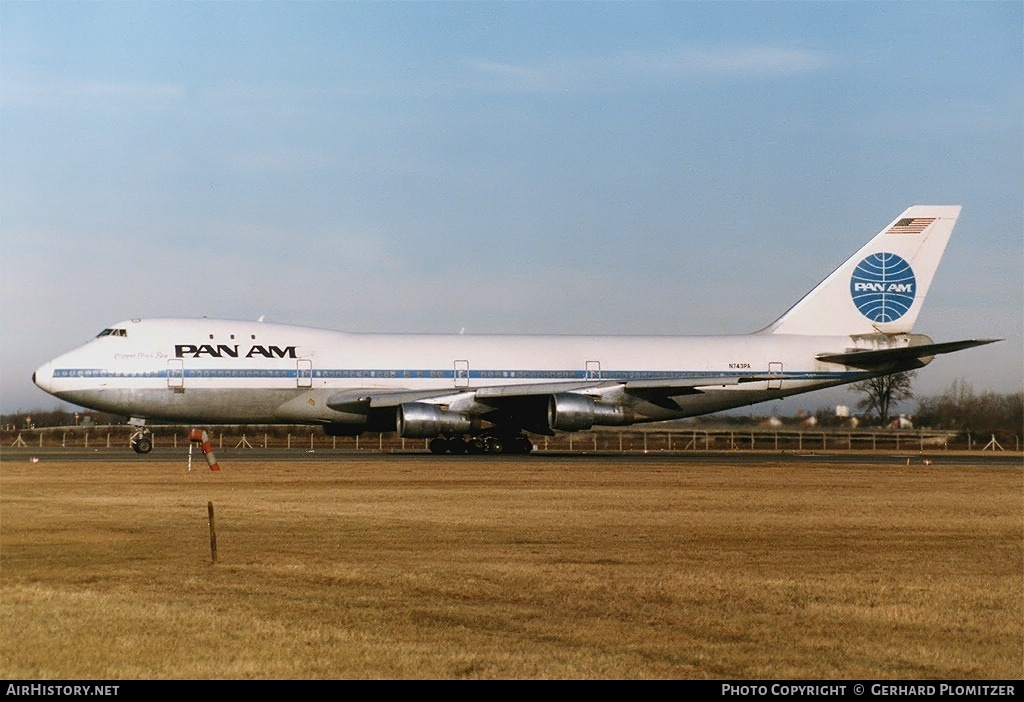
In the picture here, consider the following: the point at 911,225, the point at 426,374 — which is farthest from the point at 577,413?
the point at 911,225

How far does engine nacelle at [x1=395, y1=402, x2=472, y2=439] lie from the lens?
37.1m

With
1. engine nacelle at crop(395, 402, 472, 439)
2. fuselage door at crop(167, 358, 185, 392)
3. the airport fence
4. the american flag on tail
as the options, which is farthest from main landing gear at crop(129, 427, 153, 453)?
A: the american flag on tail

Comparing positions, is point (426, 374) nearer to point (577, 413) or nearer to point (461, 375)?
point (461, 375)

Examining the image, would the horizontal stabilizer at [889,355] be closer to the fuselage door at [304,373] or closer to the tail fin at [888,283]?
the tail fin at [888,283]

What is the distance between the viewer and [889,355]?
41531 millimetres

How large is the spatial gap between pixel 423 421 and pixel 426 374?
3240mm

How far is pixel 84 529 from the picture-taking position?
52.2 feet

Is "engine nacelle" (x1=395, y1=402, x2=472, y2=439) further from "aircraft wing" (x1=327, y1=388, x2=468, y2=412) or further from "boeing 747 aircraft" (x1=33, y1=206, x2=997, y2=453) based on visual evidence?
"aircraft wing" (x1=327, y1=388, x2=468, y2=412)

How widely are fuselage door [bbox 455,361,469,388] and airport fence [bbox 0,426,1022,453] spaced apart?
22.5 feet
